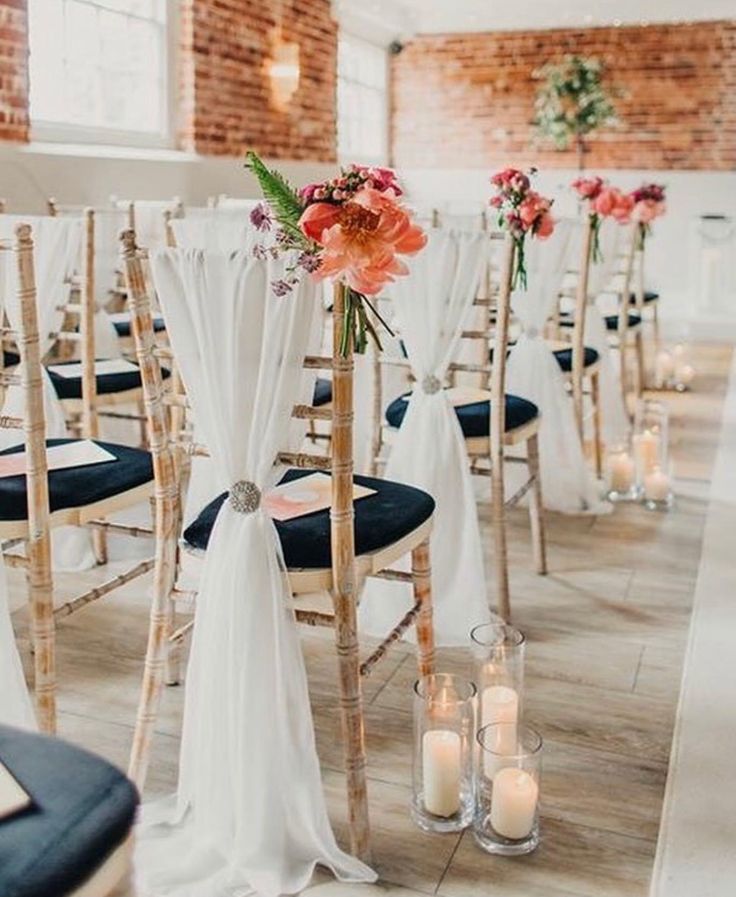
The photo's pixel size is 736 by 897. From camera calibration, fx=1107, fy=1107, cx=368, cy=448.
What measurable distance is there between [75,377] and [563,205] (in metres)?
7.13

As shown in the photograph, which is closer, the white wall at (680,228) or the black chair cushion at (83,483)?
the black chair cushion at (83,483)

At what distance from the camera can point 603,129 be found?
32.4 ft

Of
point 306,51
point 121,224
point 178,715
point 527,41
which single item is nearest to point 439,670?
point 178,715

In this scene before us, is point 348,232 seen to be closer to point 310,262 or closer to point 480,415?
point 310,262

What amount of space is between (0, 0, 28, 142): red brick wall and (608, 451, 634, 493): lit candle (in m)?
3.19

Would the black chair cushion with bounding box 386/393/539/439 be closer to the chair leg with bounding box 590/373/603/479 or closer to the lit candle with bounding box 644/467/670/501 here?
the lit candle with bounding box 644/467/670/501

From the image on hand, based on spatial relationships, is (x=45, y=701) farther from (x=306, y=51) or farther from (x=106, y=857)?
(x=306, y=51)

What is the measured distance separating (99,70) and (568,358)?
3423 millimetres

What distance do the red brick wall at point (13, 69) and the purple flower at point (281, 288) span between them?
389 centimetres

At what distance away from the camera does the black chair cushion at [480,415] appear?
3113 mm

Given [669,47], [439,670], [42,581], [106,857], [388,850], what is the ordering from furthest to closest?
1. [669,47]
2. [439,670]
3. [42,581]
4. [388,850]
5. [106,857]

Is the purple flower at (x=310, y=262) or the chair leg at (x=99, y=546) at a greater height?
the purple flower at (x=310, y=262)

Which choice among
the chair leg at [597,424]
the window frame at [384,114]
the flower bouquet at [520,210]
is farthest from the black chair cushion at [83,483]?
the window frame at [384,114]

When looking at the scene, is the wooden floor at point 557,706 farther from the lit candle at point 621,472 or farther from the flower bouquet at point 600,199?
the flower bouquet at point 600,199
